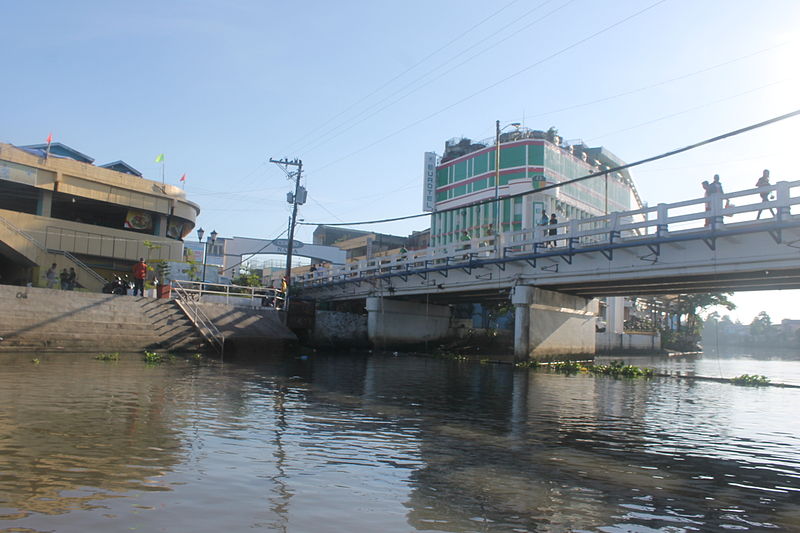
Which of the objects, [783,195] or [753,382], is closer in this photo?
[783,195]

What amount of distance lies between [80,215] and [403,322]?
23866 mm

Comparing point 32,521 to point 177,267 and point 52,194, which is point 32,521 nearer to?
point 52,194

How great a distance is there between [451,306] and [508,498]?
1373 inches

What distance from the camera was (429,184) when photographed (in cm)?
6588

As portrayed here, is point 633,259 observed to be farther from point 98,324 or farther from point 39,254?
point 39,254

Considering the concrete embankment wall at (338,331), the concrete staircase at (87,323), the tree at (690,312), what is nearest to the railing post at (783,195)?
the concrete staircase at (87,323)

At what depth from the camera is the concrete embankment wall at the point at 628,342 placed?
49.9 m

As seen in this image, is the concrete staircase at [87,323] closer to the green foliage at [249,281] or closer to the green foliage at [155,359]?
the green foliage at [155,359]

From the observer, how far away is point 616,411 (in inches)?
489

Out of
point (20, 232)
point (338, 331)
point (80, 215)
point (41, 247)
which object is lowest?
point (338, 331)

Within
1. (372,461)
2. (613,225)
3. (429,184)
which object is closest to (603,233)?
(613,225)

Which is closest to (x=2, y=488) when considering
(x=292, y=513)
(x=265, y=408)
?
(x=292, y=513)

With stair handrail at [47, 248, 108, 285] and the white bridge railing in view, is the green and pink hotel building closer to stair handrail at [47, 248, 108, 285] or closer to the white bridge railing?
the white bridge railing

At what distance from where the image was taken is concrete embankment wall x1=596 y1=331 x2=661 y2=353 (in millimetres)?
49878
